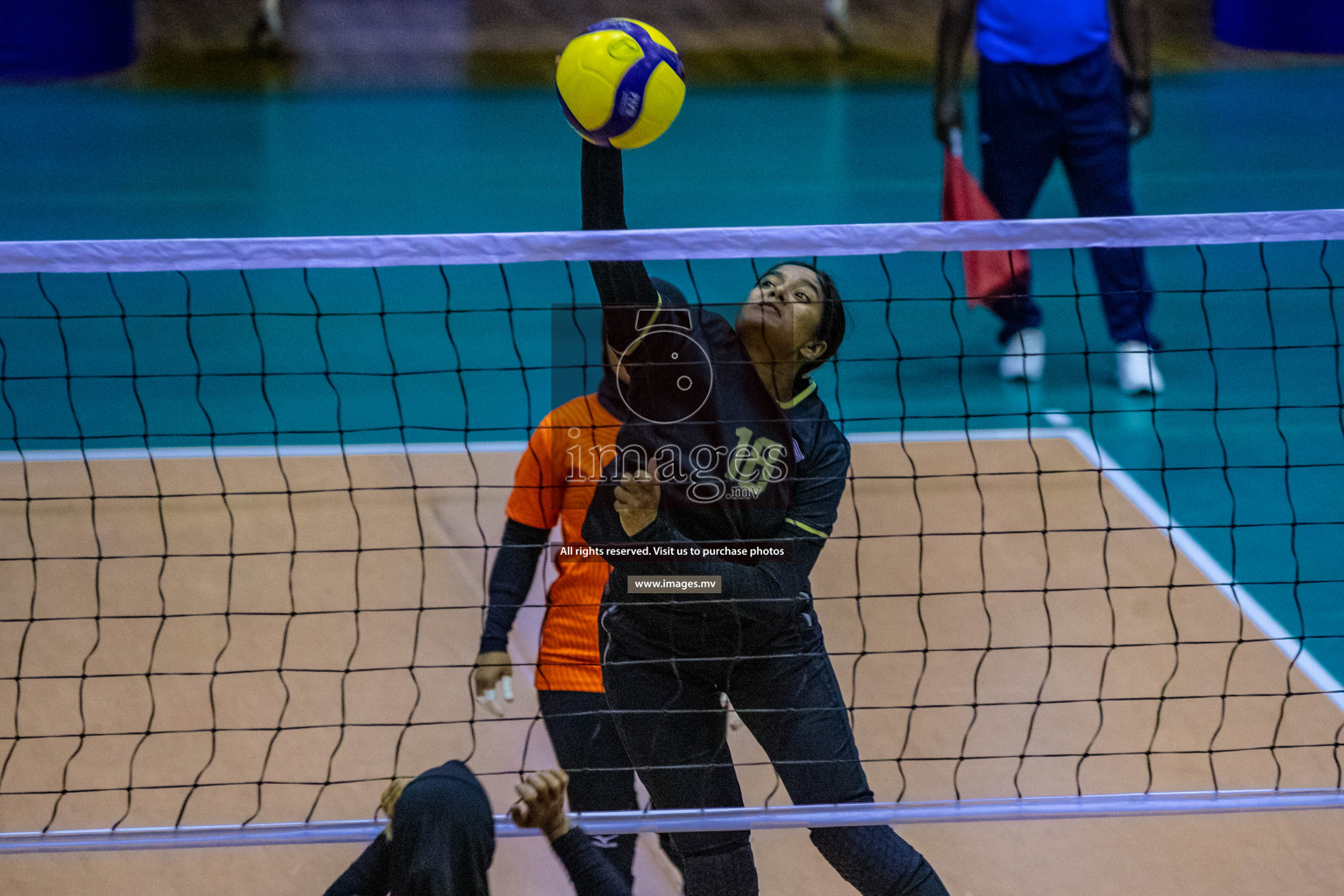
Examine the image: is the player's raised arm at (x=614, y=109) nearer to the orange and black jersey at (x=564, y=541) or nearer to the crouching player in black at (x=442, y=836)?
the orange and black jersey at (x=564, y=541)

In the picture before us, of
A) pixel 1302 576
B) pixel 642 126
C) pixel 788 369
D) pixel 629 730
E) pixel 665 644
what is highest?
pixel 642 126

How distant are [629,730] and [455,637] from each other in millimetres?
1572

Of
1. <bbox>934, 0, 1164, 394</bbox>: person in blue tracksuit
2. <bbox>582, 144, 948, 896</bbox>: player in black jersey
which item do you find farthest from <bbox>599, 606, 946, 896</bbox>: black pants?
<bbox>934, 0, 1164, 394</bbox>: person in blue tracksuit

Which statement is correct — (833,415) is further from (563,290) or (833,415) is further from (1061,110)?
(563,290)

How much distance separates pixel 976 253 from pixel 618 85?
117 inches

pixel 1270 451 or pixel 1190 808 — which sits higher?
pixel 1190 808

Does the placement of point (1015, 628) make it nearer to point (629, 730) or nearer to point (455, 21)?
point (629, 730)

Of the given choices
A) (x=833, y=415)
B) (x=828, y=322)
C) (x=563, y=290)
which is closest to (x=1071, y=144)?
(x=833, y=415)

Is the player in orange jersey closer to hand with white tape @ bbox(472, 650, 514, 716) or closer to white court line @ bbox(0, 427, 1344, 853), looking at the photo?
hand with white tape @ bbox(472, 650, 514, 716)

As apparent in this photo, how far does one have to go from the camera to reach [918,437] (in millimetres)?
5648

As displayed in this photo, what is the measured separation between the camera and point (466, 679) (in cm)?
412

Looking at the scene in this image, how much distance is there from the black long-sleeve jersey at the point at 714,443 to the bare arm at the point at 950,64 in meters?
3.23

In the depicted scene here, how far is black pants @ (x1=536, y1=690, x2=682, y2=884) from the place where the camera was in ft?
10.00

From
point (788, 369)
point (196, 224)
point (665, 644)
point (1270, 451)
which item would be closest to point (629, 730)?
point (665, 644)
